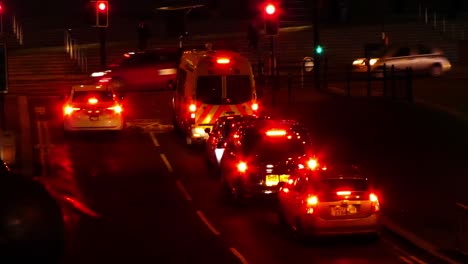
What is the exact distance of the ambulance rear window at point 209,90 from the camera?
2633cm

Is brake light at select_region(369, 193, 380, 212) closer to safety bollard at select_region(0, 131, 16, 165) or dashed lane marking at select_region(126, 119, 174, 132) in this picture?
safety bollard at select_region(0, 131, 16, 165)

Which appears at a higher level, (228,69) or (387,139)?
(228,69)

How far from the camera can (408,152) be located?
23391 millimetres

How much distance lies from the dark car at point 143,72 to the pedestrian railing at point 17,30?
14663 millimetres

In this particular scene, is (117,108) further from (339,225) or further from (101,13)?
(339,225)

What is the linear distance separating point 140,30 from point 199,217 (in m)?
28.3

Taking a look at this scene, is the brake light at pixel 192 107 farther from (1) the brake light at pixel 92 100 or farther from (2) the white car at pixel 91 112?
(1) the brake light at pixel 92 100

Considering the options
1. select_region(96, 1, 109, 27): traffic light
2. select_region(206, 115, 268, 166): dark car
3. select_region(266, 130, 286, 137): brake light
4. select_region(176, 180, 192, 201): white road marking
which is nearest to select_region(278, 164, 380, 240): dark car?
select_region(266, 130, 286, 137): brake light

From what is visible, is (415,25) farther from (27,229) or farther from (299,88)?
(27,229)

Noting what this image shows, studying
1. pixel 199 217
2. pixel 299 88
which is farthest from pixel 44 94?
pixel 199 217

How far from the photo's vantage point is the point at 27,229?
186 inches

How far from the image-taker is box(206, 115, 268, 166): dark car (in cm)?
2159

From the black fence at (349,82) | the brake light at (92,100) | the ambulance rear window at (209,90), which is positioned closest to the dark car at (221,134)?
the ambulance rear window at (209,90)

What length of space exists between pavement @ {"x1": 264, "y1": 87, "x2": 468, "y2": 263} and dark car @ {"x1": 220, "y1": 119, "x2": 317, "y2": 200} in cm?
191
